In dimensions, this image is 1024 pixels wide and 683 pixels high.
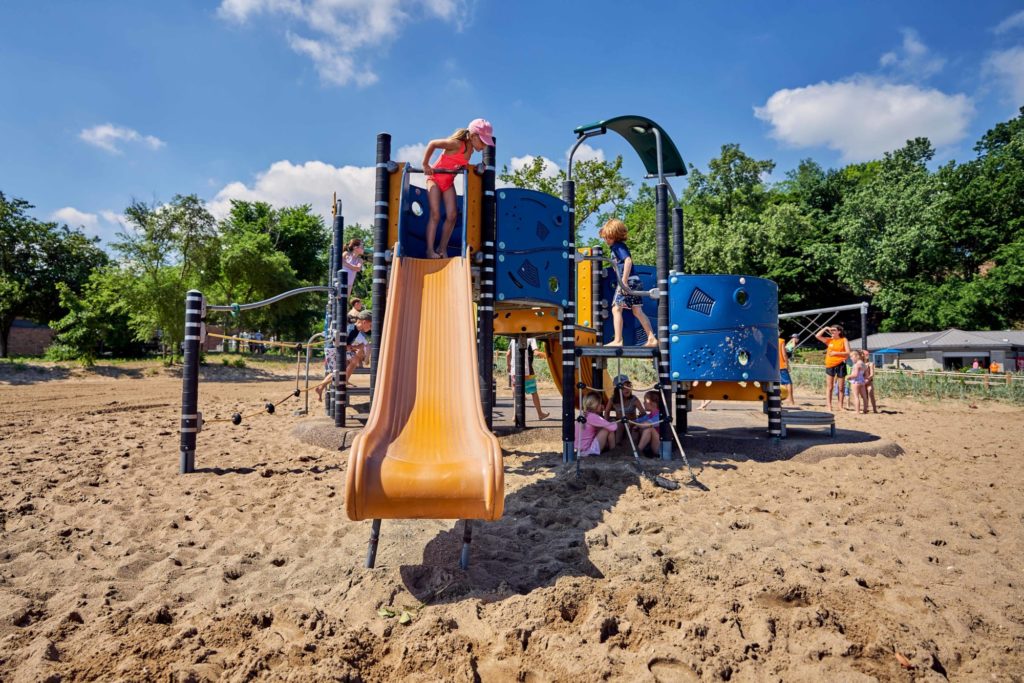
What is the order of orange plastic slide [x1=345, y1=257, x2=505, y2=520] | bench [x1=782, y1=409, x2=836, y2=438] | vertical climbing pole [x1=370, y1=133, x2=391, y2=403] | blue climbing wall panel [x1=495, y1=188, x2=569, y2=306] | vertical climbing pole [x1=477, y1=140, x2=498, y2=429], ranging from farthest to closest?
bench [x1=782, y1=409, x2=836, y2=438] → blue climbing wall panel [x1=495, y1=188, x2=569, y2=306] → vertical climbing pole [x1=477, y1=140, x2=498, y2=429] → vertical climbing pole [x1=370, y1=133, x2=391, y2=403] → orange plastic slide [x1=345, y1=257, x2=505, y2=520]

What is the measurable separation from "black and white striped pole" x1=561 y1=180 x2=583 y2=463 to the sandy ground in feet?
1.31

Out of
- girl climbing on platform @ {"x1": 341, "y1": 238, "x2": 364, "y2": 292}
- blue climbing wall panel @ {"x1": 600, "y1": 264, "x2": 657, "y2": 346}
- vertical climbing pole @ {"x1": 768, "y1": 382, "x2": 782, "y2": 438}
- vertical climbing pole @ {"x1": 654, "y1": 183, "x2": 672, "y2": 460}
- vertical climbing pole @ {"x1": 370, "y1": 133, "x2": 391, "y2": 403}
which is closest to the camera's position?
vertical climbing pole @ {"x1": 370, "y1": 133, "x2": 391, "y2": 403}

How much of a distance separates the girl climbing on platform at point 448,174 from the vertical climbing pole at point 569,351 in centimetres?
110

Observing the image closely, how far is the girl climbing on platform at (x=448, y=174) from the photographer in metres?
5.85

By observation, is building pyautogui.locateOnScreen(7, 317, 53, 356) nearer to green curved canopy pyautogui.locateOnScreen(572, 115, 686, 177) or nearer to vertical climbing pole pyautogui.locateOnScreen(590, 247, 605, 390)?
vertical climbing pole pyautogui.locateOnScreen(590, 247, 605, 390)

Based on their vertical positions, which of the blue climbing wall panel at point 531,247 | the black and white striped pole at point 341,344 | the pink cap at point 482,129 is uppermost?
the pink cap at point 482,129

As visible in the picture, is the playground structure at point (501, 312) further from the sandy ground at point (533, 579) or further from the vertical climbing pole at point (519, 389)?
the sandy ground at point (533, 579)

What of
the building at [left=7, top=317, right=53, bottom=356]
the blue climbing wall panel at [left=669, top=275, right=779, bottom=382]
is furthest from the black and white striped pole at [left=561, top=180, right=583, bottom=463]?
the building at [left=7, top=317, right=53, bottom=356]

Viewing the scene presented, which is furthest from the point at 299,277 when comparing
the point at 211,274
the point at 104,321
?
the point at 104,321

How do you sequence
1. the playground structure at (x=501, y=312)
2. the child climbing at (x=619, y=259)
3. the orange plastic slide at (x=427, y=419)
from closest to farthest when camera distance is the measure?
the orange plastic slide at (x=427, y=419) → the playground structure at (x=501, y=312) → the child climbing at (x=619, y=259)

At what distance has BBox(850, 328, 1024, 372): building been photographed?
29.7m

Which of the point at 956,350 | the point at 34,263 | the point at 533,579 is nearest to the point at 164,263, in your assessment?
the point at 34,263

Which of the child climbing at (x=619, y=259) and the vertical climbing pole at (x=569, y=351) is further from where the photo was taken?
the child climbing at (x=619, y=259)

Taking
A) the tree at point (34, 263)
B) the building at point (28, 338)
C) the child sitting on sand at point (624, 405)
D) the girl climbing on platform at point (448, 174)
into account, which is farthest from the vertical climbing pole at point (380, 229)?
the building at point (28, 338)
